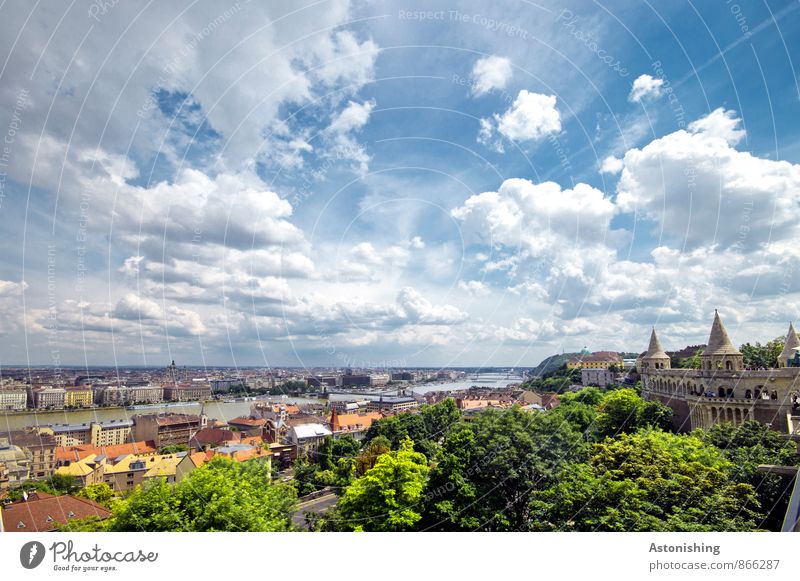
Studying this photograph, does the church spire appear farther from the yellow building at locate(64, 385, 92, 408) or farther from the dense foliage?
the yellow building at locate(64, 385, 92, 408)

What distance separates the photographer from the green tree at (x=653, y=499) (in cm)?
713

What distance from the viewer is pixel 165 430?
3516 centimetres

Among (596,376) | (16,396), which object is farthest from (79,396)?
(596,376)

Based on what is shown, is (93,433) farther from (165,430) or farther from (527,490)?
(527,490)

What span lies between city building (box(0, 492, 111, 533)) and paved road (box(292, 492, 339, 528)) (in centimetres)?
625

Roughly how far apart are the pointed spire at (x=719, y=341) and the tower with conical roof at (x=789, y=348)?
137 centimetres

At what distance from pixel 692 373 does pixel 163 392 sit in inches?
2330

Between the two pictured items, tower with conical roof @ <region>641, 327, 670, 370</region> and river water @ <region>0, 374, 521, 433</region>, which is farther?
river water @ <region>0, 374, 521, 433</region>

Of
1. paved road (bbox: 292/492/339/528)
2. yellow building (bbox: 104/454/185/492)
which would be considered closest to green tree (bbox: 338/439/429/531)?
paved road (bbox: 292/492/339/528)

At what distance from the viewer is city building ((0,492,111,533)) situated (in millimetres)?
12492

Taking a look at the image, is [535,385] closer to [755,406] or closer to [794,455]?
[755,406]

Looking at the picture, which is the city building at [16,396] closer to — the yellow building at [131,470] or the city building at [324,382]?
the yellow building at [131,470]

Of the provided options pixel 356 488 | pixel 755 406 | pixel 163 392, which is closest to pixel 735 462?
pixel 755 406
